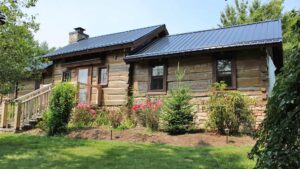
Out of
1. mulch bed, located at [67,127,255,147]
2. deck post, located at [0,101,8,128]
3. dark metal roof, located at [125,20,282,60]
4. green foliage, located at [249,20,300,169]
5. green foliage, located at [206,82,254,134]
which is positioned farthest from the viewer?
deck post, located at [0,101,8,128]

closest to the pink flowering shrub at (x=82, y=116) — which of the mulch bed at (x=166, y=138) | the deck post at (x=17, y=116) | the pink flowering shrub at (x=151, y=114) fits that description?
the mulch bed at (x=166, y=138)

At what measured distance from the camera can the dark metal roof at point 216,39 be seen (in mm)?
11336

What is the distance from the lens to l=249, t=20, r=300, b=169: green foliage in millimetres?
2430

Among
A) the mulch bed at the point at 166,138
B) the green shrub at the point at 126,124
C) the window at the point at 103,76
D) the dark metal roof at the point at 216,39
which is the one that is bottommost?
the mulch bed at the point at 166,138

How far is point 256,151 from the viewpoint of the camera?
2.91 metres

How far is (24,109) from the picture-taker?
1292cm

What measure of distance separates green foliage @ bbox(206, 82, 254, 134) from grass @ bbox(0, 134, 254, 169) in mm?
2292

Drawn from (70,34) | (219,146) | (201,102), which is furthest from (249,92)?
(70,34)

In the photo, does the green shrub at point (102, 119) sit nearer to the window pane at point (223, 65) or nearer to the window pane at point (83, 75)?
the window pane at point (83, 75)

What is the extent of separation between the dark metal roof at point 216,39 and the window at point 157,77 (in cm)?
77

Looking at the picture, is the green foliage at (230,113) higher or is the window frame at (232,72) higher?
the window frame at (232,72)

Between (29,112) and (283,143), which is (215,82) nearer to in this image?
(29,112)

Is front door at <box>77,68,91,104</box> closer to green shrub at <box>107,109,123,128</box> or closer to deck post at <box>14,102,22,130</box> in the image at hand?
green shrub at <box>107,109,123,128</box>

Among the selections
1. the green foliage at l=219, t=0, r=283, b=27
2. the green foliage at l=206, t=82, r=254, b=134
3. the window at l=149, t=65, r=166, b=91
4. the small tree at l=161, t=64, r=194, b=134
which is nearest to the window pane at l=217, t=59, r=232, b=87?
the green foliage at l=206, t=82, r=254, b=134
